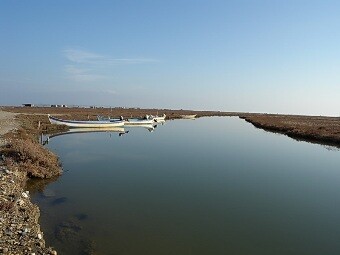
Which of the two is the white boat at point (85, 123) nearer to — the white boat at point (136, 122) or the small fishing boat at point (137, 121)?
the white boat at point (136, 122)

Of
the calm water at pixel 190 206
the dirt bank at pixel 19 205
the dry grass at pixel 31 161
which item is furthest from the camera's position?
the dry grass at pixel 31 161

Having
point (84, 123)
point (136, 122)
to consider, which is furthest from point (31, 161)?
point (136, 122)

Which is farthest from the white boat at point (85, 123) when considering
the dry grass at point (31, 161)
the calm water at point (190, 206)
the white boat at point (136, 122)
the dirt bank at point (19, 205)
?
the dry grass at point (31, 161)

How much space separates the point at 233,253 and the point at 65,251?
5661mm

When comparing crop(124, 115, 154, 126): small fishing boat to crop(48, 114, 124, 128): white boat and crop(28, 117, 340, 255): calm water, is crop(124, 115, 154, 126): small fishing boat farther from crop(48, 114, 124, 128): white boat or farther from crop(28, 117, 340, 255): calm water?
crop(28, 117, 340, 255): calm water

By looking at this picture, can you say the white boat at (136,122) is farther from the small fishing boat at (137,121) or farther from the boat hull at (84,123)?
the boat hull at (84,123)

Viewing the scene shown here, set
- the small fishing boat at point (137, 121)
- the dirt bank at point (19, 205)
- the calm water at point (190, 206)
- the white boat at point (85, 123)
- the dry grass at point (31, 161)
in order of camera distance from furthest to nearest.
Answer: the small fishing boat at point (137, 121) → the white boat at point (85, 123) → the dry grass at point (31, 161) → the calm water at point (190, 206) → the dirt bank at point (19, 205)

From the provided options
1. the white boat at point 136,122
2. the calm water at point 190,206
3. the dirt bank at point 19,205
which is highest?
the white boat at point 136,122

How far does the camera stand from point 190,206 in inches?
679

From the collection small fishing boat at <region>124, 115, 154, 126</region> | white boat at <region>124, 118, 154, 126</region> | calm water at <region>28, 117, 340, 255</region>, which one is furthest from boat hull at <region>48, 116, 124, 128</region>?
calm water at <region>28, 117, 340, 255</region>

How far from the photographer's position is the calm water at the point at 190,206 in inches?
504

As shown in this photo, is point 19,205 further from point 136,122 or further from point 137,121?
point 137,121

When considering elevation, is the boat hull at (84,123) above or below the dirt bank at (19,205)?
above

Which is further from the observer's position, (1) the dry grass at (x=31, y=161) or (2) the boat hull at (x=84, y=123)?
(2) the boat hull at (x=84, y=123)
